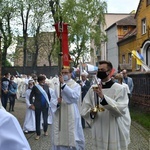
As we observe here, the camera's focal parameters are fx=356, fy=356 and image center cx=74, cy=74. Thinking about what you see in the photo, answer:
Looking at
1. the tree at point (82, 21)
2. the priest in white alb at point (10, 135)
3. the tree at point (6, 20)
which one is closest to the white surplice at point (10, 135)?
the priest in white alb at point (10, 135)

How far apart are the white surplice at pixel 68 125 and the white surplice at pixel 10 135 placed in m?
5.27

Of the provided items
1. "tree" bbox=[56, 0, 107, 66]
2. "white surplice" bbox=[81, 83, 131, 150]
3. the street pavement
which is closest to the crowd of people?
"white surplice" bbox=[81, 83, 131, 150]

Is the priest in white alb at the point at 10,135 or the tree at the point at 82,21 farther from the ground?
the tree at the point at 82,21

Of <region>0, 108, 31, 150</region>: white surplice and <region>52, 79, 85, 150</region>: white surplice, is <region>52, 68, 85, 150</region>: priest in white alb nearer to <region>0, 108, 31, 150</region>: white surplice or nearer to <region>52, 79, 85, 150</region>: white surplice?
<region>52, 79, 85, 150</region>: white surplice

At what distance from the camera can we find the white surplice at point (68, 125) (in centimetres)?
732

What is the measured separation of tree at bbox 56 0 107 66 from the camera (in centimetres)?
2433

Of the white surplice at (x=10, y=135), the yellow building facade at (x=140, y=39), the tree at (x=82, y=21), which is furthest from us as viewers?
the yellow building facade at (x=140, y=39)

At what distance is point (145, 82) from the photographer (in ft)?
53.7

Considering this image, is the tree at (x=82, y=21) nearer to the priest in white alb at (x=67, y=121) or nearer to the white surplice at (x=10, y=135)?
the priest in white alb at (x=67, y=121)

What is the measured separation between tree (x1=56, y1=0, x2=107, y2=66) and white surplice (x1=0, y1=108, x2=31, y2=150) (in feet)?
72.2

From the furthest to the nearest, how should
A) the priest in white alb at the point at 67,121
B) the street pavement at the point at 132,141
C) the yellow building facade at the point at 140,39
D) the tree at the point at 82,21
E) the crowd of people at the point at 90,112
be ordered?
the yellow building facade at the point at 140,39
the tree at the point at 82,21
the street pavement at the point at 132,141
the priest in white alb at the point at 67,121
the crowd of people at the point at 90,112

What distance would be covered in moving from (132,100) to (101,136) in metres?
13.6

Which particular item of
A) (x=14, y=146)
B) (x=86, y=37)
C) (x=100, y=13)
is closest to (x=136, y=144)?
(x=14, y=146)

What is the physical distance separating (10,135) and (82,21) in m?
22.8
